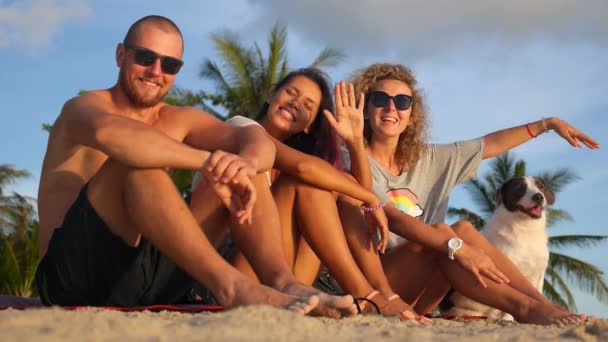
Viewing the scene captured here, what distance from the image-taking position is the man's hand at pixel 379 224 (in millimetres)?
4066

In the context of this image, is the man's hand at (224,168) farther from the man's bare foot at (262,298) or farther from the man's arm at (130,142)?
the man's bare foot at (262,298)

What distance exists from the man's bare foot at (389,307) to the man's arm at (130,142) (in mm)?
1145

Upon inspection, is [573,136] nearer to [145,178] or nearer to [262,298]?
[262,298]

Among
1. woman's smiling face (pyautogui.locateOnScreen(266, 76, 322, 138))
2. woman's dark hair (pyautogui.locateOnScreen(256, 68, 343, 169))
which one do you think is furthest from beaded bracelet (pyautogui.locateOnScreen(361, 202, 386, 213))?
woman's smiling face (pyautogui.locateOnScreen(266, 76, 322, 138))

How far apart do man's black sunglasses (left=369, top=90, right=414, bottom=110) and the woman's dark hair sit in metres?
0.36

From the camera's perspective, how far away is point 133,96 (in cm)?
370

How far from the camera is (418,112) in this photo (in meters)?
5.37

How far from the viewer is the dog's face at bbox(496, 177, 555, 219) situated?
6.63 meters

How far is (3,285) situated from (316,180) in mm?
20342

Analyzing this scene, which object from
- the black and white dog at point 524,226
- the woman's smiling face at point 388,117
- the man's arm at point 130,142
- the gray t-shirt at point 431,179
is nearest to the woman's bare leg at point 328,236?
the man's arm at point 130,142

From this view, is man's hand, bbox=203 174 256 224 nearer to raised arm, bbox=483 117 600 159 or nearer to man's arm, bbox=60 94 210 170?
man's arm, bbox=60 94 210 170

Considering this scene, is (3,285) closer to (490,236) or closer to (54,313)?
(490,236)

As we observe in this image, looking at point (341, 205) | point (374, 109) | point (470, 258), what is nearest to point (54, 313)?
point (341, 205)

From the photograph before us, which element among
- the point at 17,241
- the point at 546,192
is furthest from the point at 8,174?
the point at 546,192
